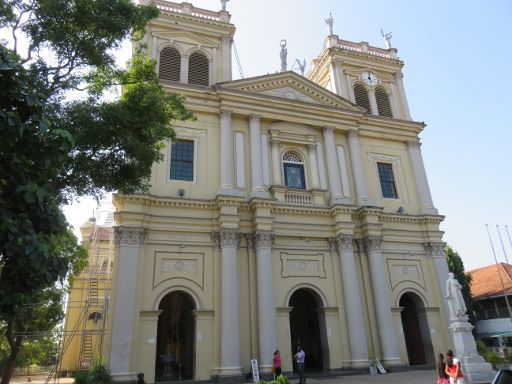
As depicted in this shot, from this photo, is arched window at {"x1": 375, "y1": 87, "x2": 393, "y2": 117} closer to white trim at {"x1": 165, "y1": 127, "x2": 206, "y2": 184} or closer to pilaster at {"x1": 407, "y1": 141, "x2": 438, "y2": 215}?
pilaster at {"x1": 407, "y1": 141, "x2": 438, "y2": 215}

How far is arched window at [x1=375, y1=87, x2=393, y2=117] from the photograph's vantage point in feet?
87.5

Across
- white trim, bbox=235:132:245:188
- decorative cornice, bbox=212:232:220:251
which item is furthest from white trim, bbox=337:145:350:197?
decorative cornice, bbox=212:232:220:251

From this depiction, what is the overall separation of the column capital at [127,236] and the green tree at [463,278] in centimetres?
2306

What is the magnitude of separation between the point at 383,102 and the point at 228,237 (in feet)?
49.4

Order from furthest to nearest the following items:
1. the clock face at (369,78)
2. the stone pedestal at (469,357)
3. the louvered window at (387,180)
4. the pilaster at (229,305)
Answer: the clock face at (369,78) → the louvered window at (387,180) → the pilaster at (229,305) → the stone pedestal at (469,357)

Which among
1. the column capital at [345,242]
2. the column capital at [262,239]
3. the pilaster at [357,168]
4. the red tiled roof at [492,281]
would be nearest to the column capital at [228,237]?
the column capital at [262,239]

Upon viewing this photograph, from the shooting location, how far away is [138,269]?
17.2m

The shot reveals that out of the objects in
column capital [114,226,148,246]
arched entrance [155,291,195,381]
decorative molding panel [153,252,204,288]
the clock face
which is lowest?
arched entrance [155,291,195,381]

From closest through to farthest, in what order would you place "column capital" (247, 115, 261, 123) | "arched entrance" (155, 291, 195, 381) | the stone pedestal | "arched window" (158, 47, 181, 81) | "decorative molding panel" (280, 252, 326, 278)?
the stone pedestal, "arched entrance" (155, 291, 195, 381), "decorative molding panel" (280, 252, 326, 278), "column capital" (247, 115, 261, 123), "arched window" (158, 47, 181, 81)

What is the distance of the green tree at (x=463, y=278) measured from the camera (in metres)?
30.8

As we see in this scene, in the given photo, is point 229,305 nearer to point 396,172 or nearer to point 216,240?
point 216,240

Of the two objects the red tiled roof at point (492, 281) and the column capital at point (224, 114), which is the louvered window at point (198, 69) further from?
the red tiled roof at point (492, 281)

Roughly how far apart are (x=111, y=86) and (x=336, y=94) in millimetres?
15270

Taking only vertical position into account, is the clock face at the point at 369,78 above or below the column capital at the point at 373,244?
above
